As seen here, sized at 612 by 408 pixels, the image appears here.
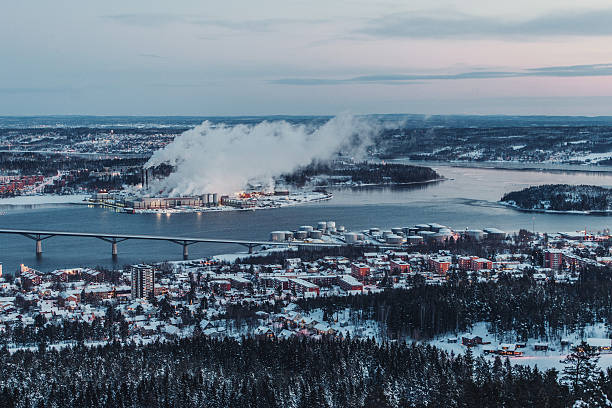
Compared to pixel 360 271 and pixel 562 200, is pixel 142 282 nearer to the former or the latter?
pixel 360 271

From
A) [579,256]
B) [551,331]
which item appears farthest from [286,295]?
[579,256]

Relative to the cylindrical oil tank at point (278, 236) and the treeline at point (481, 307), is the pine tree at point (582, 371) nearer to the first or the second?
the treeline at point (481, 307)

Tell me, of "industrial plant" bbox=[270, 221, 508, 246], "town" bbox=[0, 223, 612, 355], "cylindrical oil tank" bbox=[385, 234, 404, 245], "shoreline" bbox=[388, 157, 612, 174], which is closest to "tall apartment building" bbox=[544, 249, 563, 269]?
"town" bbox=[0, 223, 612, 355]

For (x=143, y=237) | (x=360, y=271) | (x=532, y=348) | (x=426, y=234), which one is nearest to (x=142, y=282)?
(x=360, y=271)

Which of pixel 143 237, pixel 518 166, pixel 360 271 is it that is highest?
pixel 360 271

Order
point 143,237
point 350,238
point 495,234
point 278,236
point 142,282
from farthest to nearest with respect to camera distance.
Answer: point 495,234, point 143,237, point 278,236, point 350,238, point 142,282

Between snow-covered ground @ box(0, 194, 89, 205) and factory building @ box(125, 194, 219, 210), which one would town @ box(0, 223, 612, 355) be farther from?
snow-covered ground @ box(0, 194, 89, 205)

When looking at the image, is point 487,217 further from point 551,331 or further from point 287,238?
point 551,331
